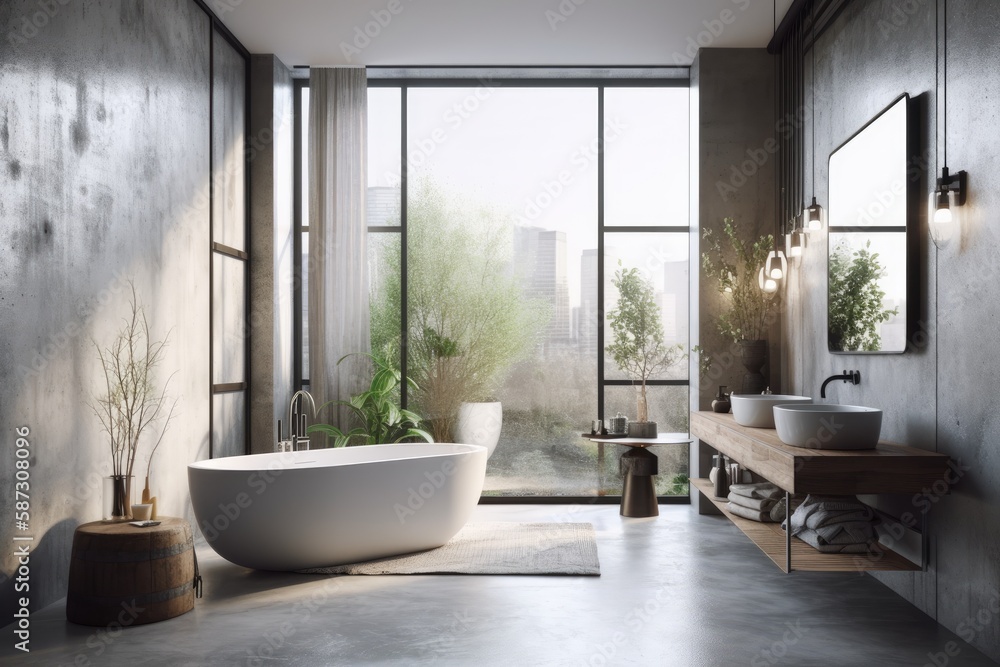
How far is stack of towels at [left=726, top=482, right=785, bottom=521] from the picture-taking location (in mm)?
4027

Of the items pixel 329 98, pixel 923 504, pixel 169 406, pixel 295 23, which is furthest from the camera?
pixel 329 98

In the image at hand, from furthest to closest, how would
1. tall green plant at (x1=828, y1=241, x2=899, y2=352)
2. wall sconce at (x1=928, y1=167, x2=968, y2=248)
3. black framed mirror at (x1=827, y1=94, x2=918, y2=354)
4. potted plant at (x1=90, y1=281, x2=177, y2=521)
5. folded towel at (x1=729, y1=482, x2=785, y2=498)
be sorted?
1. folded towel at (x1=729, y1=482, x2=785, y2=498)
2. tall green plant at (x1=828, y1=241, x2=899, y2=352)
3. potted plant at (x1=90, y1=281, x2=177, y2=521)
4. black framed mirror at (x1=827, y1=94, x2=918, y2=354)
5. wall sconce at (x1=928, y1=167, x2=968, y2=248)

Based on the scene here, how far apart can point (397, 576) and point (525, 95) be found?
3587mm

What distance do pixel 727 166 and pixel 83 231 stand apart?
392cm

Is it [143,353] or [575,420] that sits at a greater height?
[143,353]

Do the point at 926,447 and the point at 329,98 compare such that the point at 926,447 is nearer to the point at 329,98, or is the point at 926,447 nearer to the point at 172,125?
the point at 172,125

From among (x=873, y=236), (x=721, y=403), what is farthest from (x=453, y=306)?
(x=873, y=236)

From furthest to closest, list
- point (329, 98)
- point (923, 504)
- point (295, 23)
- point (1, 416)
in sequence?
point (329, 98), point (295, 23), point (923, 504), point (1, 416)

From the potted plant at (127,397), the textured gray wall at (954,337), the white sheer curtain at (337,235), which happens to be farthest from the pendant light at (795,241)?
the potted plant at (127,397)

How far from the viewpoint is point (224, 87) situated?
5.20m

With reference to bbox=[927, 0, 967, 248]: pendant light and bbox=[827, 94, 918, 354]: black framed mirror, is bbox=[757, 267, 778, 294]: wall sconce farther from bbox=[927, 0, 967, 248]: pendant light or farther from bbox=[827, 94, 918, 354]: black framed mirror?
bbox=[927, 0, 967, 248]: pendant light

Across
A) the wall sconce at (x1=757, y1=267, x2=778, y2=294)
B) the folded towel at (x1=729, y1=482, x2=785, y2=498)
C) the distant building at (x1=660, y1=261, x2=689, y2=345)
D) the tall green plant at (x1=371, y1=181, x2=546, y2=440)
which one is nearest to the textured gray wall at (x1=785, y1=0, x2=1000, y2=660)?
the folded towel at (x1=729, y1=482, x2=785, y2=498)

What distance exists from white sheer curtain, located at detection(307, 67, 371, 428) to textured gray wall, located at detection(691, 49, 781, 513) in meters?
2.35

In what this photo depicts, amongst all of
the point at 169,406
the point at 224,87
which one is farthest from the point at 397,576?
the point at 224,87
